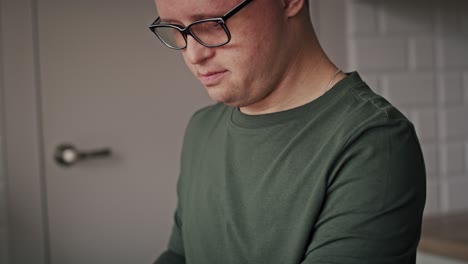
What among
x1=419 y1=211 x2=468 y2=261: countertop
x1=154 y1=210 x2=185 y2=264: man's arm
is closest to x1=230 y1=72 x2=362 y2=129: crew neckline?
x1=154 y1=210 x2=185 y2=264: man's arm

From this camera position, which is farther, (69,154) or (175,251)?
(69,154)

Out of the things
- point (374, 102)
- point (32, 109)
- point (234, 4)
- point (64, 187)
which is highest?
point (234, 4)

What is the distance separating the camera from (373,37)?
244cm

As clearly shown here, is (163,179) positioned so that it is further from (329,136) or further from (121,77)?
(329,136)

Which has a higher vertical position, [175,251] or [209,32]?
Answer: [209,32]

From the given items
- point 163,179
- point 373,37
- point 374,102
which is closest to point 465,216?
point 373,37

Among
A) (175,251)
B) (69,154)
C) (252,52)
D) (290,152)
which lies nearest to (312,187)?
(290,152)

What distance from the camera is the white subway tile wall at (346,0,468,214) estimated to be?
2434 mm

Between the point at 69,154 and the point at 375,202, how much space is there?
57.7 inches

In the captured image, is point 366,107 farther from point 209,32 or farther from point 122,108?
point 122,108

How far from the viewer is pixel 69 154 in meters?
2.16

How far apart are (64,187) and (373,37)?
117 centimetres

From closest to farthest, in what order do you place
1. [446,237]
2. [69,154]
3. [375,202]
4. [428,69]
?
1. [375,202]
2. [446,237]
3. [69,154]
4. [428,69]

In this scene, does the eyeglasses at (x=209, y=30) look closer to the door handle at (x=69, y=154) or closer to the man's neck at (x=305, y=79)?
the man's neck at (x=305, y=79)
